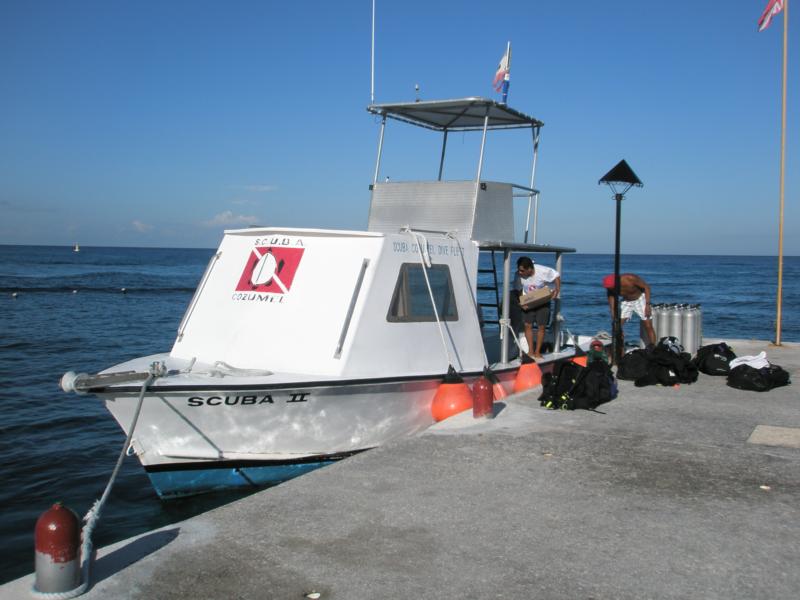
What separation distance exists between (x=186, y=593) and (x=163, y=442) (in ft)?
9.76

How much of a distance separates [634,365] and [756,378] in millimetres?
1447

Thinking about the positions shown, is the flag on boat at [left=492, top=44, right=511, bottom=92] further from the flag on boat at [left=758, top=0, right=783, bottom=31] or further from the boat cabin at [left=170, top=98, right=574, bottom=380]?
the flag on boat at [left=758, top=0, right=783, bottom=31]

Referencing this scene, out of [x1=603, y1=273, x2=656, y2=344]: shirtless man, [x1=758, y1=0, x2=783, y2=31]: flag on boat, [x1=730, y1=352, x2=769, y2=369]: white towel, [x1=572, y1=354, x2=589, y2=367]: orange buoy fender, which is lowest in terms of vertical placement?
[x1=572, y1=354, x2=589, y2=367]: orange buoy fender

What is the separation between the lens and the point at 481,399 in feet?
25.2

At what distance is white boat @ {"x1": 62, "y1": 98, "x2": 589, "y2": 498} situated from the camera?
6.82m


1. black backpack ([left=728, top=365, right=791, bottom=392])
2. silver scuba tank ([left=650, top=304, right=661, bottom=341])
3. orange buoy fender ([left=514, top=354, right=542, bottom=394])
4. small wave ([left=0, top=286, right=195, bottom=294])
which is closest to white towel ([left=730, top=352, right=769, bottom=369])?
black backpack ([left=728, top=365, right=791, bottom=392])

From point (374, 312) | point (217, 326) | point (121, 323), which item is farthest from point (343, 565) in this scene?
point (121, 323)

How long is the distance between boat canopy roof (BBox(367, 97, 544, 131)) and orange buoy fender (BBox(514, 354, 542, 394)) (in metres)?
3.13

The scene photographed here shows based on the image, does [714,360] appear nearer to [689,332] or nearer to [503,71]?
[689,332]

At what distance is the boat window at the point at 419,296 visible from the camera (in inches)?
315

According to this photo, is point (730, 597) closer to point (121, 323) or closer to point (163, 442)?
point (163, 442)

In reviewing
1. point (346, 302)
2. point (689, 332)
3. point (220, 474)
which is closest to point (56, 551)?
point (220, 474)

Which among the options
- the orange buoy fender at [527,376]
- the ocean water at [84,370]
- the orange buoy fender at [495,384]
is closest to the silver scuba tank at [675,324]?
the orange buoy fender at [527,376]

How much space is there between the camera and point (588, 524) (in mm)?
4988
